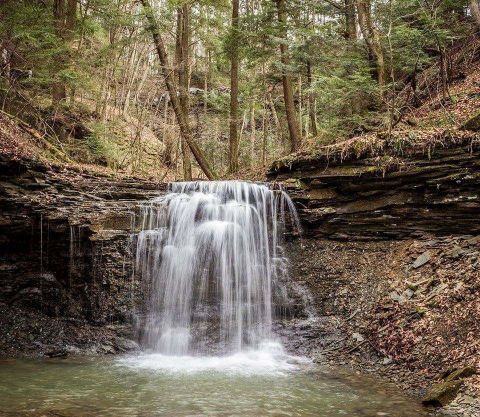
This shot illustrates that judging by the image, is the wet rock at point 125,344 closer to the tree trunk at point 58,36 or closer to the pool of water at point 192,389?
the pool of water at point 192,389

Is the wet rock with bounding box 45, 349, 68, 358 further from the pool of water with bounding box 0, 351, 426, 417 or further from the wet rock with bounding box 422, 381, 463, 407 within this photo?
the wet rock with bounding box 422, 381, 463, 407

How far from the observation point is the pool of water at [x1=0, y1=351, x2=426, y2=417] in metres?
5.31

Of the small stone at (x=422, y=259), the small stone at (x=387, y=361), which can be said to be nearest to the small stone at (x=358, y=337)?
the small stone at (x=387, y=361)

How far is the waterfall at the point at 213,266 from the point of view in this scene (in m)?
8.65

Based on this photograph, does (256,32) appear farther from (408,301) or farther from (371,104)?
(408,301)

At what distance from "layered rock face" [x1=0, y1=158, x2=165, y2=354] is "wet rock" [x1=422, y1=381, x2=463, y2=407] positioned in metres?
5.73

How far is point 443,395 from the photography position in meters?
5.32

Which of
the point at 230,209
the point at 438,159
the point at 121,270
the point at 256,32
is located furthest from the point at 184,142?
the point at 438,159

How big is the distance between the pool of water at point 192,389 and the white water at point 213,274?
0.25 m

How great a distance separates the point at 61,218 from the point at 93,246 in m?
0.86

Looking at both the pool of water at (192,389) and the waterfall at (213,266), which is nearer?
the pool of water at (192,389)

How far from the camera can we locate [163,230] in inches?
384

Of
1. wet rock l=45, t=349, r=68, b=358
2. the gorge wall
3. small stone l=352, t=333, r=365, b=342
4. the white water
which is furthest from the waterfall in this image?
small stone l=352, t=333, r=365, b=342

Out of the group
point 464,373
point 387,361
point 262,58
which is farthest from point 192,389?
point 262,58
